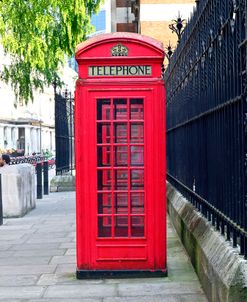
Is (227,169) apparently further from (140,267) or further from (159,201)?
(140,267)

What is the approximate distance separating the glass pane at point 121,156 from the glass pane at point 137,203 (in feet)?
1.17

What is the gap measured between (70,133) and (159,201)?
13500mm

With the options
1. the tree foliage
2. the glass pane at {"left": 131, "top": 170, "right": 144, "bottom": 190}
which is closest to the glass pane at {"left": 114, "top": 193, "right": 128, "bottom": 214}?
the glass pane at {"left": 131, "top": 170, "right": 144, "bottom": 190}

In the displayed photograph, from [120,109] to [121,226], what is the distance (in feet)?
4.01

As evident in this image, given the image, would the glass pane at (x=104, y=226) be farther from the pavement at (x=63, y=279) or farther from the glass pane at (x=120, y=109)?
the glass pane at (x=120, y=109)

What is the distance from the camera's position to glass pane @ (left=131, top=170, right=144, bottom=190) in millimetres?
5934

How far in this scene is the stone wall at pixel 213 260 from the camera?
390cm

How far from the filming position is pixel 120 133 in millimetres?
5898

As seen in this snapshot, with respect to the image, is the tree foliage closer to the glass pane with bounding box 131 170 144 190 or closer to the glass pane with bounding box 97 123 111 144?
the glass pane with bounding box 97 123 111 144

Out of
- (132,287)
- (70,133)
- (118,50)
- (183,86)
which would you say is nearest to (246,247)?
(132,287)

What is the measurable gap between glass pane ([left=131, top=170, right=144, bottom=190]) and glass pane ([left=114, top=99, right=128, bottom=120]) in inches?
22.8

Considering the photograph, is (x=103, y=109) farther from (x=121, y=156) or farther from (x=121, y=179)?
(x=121, y=179)

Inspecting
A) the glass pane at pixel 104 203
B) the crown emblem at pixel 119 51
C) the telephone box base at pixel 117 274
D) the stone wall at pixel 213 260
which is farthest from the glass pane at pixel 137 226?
the crown emblem at pixel 119 51

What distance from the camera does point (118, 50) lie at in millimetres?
5910
